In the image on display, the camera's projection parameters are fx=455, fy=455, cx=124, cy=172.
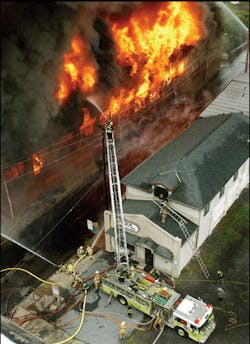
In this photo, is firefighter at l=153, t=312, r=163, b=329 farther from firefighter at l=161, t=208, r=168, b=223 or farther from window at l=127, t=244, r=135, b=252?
firefighter at l=161, t=208, r=168, b=223

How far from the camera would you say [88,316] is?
23328 mm

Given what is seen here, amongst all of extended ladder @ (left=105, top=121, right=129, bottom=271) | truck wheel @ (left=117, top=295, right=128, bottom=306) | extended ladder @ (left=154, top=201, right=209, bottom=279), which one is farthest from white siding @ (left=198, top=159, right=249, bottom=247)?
truck wheel @ (left=117, top=295, right=128, bottom=306)

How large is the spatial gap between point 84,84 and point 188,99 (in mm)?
15755

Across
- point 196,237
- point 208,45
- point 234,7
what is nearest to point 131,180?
point 196,237

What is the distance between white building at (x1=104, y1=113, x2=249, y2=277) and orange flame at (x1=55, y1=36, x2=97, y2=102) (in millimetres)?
6446

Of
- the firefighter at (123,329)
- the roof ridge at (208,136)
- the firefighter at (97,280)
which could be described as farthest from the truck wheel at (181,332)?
the roof ridge at (208,136)

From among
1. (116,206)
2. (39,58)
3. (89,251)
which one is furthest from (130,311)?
(39,58)

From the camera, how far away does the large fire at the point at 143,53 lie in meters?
23.4

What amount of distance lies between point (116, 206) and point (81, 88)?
6.84 m

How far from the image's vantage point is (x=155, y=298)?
73.9 ft

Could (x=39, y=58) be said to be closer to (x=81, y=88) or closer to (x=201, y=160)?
(x=81, y=88)

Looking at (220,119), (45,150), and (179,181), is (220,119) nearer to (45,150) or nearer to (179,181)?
(179,181)

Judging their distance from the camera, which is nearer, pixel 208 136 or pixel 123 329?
pixel 123 329

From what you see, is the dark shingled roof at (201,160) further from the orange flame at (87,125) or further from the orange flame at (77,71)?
the orange flame at (77,71)
